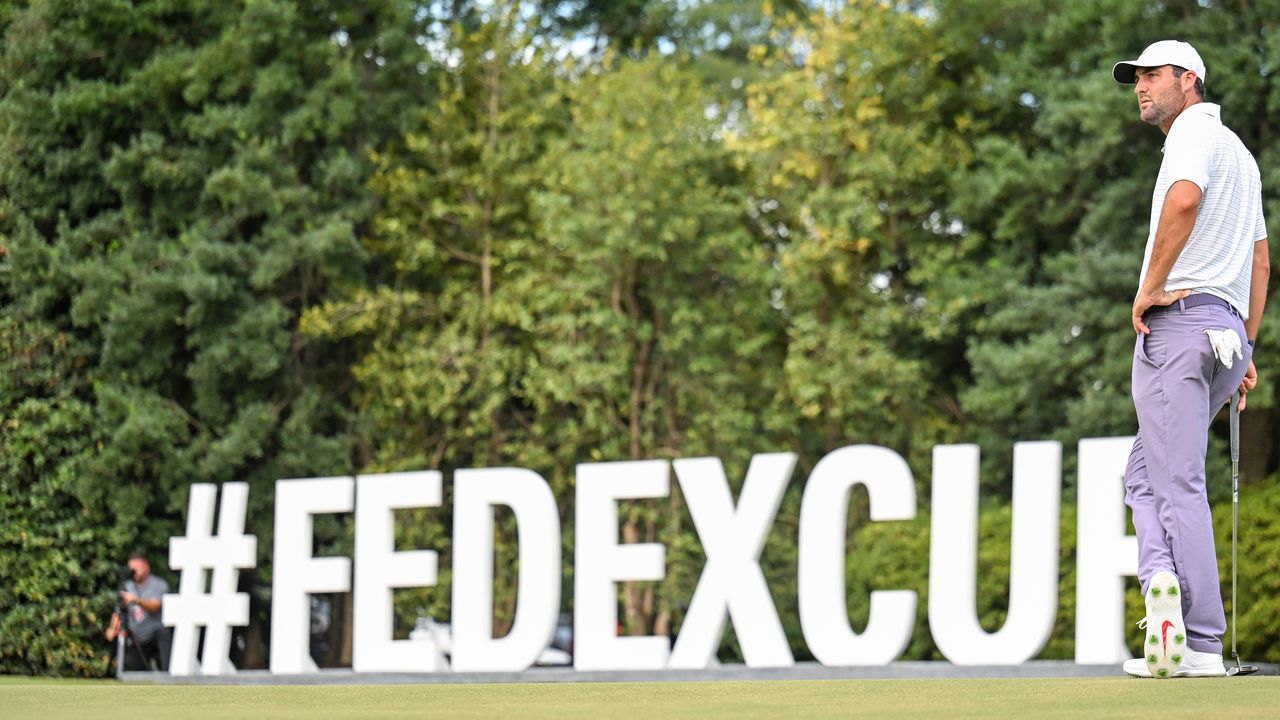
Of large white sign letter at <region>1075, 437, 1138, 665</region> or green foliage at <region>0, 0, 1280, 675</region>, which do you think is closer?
large white sign letter at <region>1075, 437, 1138, 665</region>

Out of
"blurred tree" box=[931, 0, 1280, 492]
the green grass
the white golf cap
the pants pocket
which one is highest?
"blurred tree" box=[931, 0, 1280, 492]

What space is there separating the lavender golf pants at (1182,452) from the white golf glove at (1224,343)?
0.09 ft

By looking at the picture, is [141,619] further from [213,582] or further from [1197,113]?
[1197,113]

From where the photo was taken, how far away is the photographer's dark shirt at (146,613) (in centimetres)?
1450

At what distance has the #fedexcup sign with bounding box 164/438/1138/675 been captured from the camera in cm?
1176

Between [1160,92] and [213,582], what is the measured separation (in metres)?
11.2

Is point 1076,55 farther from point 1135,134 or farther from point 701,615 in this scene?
point 701,615

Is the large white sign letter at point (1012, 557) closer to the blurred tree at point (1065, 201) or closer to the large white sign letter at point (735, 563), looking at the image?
the large white sign letter at point (735, 563)

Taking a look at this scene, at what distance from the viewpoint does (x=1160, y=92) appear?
469 cm

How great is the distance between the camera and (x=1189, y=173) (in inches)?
178

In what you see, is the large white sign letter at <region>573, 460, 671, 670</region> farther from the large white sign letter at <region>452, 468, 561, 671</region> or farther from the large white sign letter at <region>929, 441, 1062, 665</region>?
the large white sign letter at <region>929, 441, 1062, 665</region>

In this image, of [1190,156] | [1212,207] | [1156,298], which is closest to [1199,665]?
[1156,298]

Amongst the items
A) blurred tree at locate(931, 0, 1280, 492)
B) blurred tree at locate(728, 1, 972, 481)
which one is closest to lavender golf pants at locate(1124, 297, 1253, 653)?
blurred tree at locate(931, 0, 1280, 492)

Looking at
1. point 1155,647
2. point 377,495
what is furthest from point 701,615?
point 1155,647
